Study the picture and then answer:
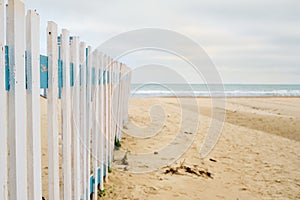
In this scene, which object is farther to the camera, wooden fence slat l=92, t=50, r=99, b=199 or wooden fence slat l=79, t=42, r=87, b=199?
wooden fence slat l=92, t=50, r=99, b=199

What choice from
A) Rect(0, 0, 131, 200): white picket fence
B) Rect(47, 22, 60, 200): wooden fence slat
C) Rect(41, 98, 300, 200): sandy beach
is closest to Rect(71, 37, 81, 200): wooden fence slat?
Rect(0, 0, 131, 200): white picket fence

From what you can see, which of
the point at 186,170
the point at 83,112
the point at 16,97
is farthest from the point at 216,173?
the point at 16,97

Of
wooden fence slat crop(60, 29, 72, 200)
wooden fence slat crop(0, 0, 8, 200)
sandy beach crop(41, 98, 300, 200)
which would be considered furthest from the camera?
sandy beach crop(41, 98, 300, 200)

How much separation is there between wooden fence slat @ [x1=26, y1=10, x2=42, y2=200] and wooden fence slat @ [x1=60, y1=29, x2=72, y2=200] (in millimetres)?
627

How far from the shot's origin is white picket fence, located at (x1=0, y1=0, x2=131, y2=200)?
58.7 inches

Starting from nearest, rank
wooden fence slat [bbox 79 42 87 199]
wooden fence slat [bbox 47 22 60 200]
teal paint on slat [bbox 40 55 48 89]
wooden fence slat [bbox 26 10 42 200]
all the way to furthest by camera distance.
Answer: wooden fence slat [bbox 26 10 42 200], teal paint on slat [bbox 40 55 48 89], wooden fence slat [bbox 47 22 60 200], wooden fence slat [bbox 79 42 87 199]

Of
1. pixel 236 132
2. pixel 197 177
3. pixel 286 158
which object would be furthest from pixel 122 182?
pixel 236 132

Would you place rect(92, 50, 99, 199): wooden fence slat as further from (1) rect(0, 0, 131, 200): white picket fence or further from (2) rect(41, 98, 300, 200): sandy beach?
(2) rect(41, 98, 300, 200): sandy beach

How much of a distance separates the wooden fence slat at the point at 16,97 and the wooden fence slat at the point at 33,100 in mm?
95

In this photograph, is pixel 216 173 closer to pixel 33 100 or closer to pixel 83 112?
pixel 83 112

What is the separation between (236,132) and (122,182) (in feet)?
21.2

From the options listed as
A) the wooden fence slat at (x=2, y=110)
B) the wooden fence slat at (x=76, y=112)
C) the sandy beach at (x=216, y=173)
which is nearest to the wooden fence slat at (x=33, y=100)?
the wooden fence slat at (x=2, y=110)

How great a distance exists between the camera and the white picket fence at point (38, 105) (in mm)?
1490

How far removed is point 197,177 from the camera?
474cm
